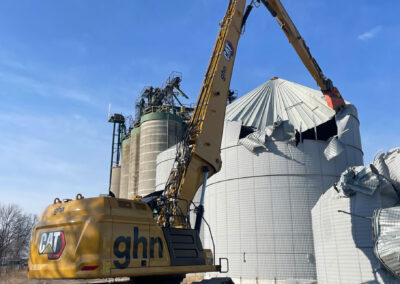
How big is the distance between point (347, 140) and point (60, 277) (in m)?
22.5

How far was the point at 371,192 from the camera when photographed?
1441cm

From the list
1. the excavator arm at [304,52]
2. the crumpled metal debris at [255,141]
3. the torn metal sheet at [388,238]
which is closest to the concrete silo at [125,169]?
the crumpled metal debris at [255,141]

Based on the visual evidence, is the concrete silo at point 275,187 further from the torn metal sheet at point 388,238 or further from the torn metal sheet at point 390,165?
the torn metal sheet at point 388,238

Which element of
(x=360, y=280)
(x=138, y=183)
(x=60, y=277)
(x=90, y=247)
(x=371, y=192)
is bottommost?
(x=360, y=280)

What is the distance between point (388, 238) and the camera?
1220cm

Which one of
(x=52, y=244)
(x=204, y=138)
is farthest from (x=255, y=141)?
(x=52, y=244)

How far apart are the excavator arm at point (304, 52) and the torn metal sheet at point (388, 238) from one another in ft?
41.4

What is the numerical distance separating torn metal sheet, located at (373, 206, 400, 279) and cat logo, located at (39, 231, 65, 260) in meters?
11.0

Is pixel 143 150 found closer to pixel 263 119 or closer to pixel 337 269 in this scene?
pixel 263 119

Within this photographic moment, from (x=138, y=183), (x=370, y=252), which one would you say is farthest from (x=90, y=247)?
(x=138, y=183)

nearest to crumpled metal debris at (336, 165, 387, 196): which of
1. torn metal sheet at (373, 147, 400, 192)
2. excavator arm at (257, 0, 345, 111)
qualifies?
torn metal sheet at (373, 147, 400, 192)

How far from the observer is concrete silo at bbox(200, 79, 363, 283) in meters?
21.8

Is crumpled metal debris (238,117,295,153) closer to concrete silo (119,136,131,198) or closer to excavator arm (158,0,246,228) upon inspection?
excavator arm (158,0,246,228)

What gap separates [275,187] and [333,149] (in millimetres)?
4951
